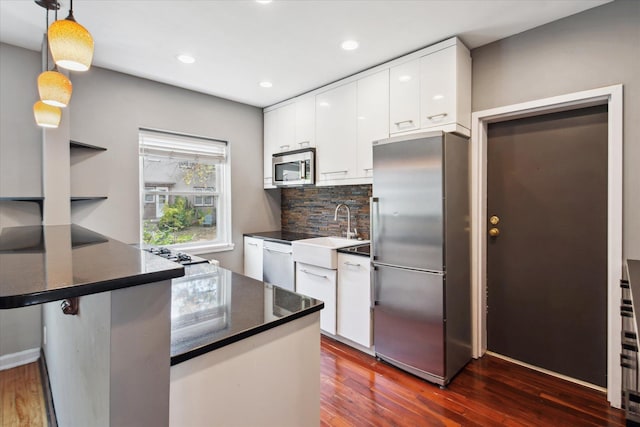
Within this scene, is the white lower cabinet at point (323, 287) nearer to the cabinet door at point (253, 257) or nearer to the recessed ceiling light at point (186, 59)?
the cabinet door at point (253, 257)

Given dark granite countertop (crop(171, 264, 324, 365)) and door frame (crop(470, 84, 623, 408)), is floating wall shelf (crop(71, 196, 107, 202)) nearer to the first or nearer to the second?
dark granite countertop (crop(171, 264, 324, 365))

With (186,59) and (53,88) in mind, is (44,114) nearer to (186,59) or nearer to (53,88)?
(53,88)

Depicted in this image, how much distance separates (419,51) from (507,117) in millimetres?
872

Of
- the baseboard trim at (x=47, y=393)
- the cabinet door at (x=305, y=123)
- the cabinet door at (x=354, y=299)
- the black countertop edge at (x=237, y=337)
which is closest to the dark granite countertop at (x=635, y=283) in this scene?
the black countertop edge at (x=237, y=337)

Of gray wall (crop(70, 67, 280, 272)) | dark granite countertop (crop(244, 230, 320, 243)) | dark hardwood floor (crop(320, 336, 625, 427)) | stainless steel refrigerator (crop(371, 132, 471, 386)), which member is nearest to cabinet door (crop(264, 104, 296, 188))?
gray wall (crop(70, 67, 280, 272))

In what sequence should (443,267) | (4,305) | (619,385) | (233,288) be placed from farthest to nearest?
1. (443,267)
2. (619,385)
3. (233,288)
4. (4,305)

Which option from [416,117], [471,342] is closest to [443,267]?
[471,342]

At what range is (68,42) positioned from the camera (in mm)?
1218

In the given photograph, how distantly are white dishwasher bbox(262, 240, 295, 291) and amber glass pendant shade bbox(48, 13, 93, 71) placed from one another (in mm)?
2343

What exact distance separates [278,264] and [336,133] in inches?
60.8

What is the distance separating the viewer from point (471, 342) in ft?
8.43

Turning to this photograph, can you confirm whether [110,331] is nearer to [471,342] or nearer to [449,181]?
[449,181]

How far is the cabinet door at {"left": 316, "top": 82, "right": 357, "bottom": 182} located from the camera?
304 cm

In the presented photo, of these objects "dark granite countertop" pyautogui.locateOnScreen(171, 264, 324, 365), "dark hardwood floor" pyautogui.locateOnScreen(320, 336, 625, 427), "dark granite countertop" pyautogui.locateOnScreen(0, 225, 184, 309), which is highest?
"dark granite countertop" pyautogui.locateOnScreen(0, 225, 184, 309)
